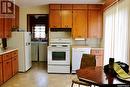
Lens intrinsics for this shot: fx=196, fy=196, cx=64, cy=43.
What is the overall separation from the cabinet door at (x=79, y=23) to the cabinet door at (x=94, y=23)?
18 cm

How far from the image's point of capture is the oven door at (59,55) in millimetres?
6617

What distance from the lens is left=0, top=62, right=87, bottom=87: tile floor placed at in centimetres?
527

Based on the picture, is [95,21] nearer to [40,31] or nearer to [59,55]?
[59,55]

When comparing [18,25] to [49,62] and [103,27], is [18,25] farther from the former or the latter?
[103,27]

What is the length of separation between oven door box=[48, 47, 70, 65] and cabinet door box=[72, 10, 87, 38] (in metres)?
0.78

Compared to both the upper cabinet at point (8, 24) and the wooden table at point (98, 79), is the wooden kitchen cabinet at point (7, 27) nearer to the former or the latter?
the upper cabinet at point (8, 24)

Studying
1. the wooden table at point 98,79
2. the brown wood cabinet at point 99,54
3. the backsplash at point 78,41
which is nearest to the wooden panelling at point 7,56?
the backsplash at point 78,41

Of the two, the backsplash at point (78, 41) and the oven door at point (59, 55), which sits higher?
the backsplash at point (78, 41)

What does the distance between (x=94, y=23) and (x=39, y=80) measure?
2874 mm

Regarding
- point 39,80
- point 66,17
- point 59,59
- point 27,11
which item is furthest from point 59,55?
point 27,11

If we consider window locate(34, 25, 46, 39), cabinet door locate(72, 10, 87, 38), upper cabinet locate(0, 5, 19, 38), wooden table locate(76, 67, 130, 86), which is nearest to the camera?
wooden table locate(76, 67, 130, 86)

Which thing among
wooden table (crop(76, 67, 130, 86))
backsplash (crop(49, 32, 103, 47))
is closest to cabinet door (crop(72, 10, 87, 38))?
backsplash (crop(49, 32, 103, 47))

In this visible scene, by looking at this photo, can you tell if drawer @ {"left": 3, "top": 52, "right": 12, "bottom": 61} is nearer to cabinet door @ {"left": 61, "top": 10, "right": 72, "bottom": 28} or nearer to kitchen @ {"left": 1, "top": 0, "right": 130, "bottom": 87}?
kitchen @ {"left": 1, "top": 0, "right": 130, "bottom": 87}

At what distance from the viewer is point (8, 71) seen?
18.6ft
